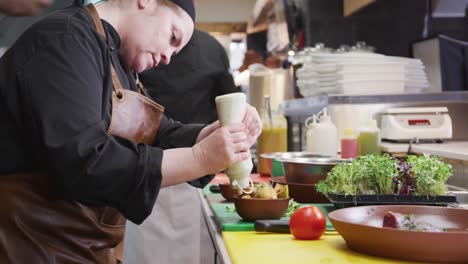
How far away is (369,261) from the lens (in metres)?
1.38

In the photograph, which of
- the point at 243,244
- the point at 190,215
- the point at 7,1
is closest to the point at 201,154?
the point at 243,244

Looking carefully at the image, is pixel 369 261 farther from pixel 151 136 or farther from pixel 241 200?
pixel 151 136

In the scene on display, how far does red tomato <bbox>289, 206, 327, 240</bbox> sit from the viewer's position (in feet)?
5.32

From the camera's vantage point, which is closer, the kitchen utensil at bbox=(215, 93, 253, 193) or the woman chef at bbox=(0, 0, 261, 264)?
the woman chef at bbox=(0, 0, 261, 264)

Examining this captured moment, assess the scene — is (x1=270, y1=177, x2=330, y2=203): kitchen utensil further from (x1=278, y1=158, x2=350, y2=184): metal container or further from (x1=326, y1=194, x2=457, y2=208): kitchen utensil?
(x1=326, y1=194, x2=457, y2=208): kitchen utensil

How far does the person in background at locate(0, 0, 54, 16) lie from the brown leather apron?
0.41 meters

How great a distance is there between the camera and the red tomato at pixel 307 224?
5.32ft

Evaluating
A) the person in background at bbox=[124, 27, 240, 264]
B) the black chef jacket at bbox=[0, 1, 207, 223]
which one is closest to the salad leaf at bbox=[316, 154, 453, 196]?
the black chef jacket at bbox=[0, 1, 207, 223]

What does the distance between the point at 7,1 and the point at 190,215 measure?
2.25 m

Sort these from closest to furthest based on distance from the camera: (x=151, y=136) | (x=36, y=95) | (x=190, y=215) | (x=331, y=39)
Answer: (x=36, y=95)
(x=151, y=136)
(x=190, y=215)
(x=331, y=39)

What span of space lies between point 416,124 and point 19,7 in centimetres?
265

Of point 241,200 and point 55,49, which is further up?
point 55,49

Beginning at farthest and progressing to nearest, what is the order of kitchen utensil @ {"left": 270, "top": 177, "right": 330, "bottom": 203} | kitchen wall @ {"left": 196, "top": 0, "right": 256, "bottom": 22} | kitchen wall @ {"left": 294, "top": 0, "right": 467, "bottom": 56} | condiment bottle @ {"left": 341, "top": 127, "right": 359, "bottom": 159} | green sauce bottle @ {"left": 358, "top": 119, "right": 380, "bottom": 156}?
1. kitchen wall @ {"left": 196, "top": 0, "right": 256, "bottom": 22}
2. kitchen wall @ {"left": 294, "top": 0, "right": 467, "bottom": 56}
3. green sauce bottle @ {"left": 358, "top": 119, "right": 380, "bottom": 156}
4. condiment bottle @ {"left": 341, "top": 127, "right": 359, "bottom": 159}
5. kitchen utensil @ {"left": 270, "top": 177, "right": 330, "bottom": 203}

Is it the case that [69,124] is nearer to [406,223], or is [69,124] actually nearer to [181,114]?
[406,223]
